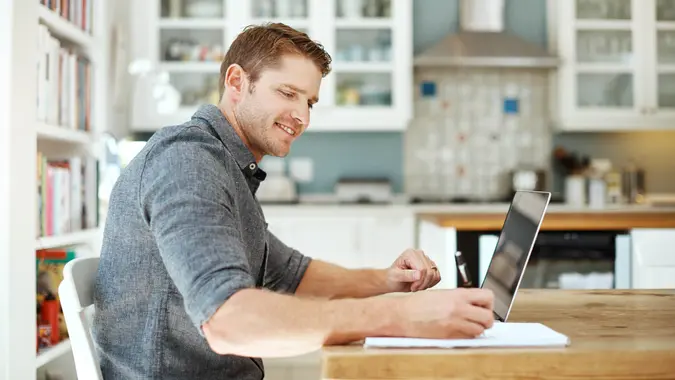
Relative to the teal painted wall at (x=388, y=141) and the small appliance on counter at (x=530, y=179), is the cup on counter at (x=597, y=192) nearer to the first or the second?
the small appliance on counter at (x=530, y=179)

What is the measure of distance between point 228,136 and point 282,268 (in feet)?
1.34

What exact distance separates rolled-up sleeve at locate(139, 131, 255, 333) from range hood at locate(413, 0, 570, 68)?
3.43 meters

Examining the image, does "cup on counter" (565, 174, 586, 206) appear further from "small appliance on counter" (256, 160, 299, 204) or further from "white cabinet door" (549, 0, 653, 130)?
"small appliance on counter" (256, 160, 299, 204)

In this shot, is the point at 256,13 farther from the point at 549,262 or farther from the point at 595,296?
the point at 595,296

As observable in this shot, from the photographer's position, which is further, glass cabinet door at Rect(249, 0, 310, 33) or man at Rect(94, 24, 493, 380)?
glass cabinet door at Rect(249, 0, 310, 33)

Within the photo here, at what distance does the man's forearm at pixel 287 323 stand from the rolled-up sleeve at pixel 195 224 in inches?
0.9

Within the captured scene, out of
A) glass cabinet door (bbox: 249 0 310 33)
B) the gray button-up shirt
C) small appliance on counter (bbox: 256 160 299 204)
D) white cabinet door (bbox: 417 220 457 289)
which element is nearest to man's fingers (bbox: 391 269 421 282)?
the gray button-up shirt

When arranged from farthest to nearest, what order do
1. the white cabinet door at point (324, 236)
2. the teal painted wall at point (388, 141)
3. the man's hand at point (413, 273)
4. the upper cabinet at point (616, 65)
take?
the teal painted wall at point (388, 141) → the upper cabinet at point (616, 65) → the white cabinet door at point (324, 236) → the man's hand at point (413, 273)

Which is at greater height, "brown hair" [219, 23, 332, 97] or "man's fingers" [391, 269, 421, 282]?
"brown hair" [219, 23, 332, 97]

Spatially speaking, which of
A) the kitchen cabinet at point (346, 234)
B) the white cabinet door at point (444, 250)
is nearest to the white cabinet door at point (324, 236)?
the kitchen cabinet at point (346, 234)

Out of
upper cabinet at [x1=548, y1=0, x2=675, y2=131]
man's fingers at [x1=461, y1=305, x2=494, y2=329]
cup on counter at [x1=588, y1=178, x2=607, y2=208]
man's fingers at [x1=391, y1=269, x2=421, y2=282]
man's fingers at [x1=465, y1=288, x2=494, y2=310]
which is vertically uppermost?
upper cabinet at [x1=548, y1=0, x2=675, y2=131]

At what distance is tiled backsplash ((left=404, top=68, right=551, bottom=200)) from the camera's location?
479cm

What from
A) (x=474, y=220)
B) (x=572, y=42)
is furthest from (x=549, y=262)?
(x=572, y=42)

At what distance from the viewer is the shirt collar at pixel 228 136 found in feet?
4.41
